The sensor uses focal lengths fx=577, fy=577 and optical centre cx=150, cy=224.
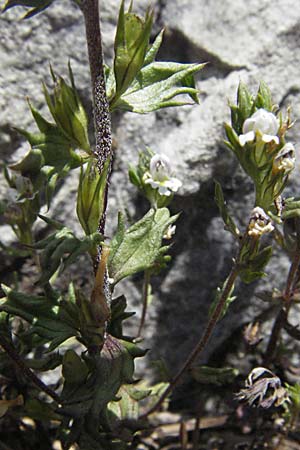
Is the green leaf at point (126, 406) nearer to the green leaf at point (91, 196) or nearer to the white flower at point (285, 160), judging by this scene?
the green leaf at point (91, 196)

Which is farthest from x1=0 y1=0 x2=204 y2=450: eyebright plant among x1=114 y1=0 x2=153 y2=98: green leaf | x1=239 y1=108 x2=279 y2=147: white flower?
x1=239 y1=108 x2=279 y2=147: white flower

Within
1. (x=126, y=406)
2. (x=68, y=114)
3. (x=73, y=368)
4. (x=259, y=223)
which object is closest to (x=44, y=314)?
(x=73, y=368)

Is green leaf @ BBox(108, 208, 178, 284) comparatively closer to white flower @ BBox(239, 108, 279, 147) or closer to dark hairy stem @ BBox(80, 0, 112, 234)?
dark hairy stem @ BBox(80, 0, 112, 234)

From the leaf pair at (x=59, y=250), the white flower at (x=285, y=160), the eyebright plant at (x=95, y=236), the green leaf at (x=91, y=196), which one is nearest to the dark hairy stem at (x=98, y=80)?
the eyebright plant at (x=95, y=236)

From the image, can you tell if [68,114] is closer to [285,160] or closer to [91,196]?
[91,196]

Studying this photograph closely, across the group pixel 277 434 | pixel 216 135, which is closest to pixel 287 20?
pixel 216 135
